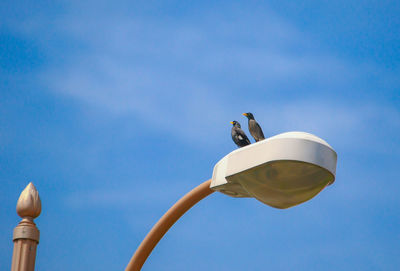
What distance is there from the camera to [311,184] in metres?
3.05

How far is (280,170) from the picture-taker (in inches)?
116

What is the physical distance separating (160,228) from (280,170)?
1353mm

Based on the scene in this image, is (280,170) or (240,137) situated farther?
(240,137)

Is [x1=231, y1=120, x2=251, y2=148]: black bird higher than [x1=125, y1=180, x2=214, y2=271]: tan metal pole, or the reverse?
[x1=231, y1=120, x2=251, y2=148]: black bird

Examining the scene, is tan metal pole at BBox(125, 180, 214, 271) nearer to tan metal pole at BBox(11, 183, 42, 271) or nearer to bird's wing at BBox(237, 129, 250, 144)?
Answer: tan metal pole at BBox(11, 183, 42, 271)

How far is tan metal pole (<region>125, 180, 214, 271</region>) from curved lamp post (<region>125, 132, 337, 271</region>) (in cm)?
51

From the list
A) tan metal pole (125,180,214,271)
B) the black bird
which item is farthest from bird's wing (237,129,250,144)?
tan metal pole (125,180,214,271)

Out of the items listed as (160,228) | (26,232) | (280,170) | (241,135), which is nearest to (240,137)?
(241,135)

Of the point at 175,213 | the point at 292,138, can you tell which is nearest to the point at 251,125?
the point at 175,213

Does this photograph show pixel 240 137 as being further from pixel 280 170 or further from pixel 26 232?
pixel 280 170

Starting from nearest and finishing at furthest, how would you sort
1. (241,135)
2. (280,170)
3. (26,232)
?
(280,170), (26,232), (241,135)

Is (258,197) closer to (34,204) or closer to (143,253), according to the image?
(143,253)

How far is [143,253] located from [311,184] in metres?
1.52

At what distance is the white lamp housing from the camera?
2752 mm
